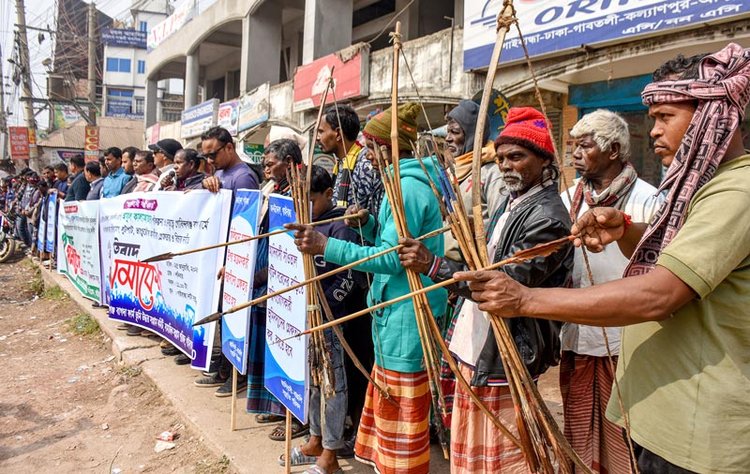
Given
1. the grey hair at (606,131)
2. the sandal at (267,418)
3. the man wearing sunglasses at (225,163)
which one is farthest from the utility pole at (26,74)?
the grey hair at (606,131)

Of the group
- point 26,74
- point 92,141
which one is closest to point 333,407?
point 26,74

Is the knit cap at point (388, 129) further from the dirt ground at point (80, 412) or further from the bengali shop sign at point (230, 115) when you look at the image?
the bengali shop sign at point (230, 115)

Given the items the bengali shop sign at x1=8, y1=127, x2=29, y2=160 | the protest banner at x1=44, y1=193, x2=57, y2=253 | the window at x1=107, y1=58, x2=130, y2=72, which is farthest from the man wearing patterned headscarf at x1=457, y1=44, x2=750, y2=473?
the window at x1=107, y1=58, x2=130, y2=72

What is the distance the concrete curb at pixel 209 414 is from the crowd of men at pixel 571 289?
122 mm

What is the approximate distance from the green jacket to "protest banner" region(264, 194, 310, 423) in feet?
1.66

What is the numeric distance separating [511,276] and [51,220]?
30.2ft

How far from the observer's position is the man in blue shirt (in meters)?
6.41

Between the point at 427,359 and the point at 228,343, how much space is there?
2.04 meters

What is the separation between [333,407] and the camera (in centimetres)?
272

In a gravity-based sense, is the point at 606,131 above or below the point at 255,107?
below

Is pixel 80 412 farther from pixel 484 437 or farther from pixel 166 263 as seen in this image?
pixel 484 437

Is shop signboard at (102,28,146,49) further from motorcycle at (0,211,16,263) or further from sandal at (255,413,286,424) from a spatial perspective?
sandal at (255,413,286,424)

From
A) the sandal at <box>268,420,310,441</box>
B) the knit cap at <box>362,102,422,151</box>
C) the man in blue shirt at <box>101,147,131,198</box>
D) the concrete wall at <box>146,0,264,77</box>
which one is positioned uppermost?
the concrete wall at <box>146,0,264,77</box>

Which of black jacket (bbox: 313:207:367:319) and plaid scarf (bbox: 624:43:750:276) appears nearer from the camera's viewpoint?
plaid scarf (bbox: 624:43:750:276)
